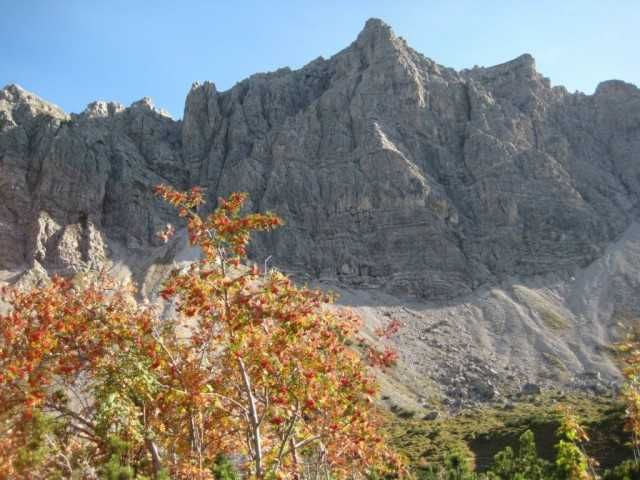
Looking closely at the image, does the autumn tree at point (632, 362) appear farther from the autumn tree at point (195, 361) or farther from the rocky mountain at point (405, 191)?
the rocky mountain at point (405, 191)

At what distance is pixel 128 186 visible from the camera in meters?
139

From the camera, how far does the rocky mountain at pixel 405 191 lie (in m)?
109

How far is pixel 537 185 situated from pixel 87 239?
10955 cm

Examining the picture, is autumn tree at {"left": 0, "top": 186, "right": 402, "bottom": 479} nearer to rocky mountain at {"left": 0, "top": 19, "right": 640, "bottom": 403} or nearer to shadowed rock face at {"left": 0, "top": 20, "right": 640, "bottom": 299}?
rocky mountain at {"left": 0, "top": 19, "right": 640, "bottom": 403}

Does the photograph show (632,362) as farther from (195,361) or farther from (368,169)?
(368,169)

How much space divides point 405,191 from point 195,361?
12761cm

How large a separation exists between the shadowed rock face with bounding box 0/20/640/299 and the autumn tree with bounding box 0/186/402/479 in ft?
350

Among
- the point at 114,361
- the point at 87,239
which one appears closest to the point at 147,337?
the point at 114,361

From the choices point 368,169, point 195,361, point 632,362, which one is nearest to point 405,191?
point 368,169

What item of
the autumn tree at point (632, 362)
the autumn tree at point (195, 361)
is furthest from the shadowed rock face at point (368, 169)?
the autumn tree at point (195, 361)

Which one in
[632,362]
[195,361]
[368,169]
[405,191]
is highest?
[368,169]

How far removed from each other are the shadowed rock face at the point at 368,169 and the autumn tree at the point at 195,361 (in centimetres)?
10673

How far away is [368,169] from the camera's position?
139 m

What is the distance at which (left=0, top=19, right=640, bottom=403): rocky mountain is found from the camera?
109375mm
